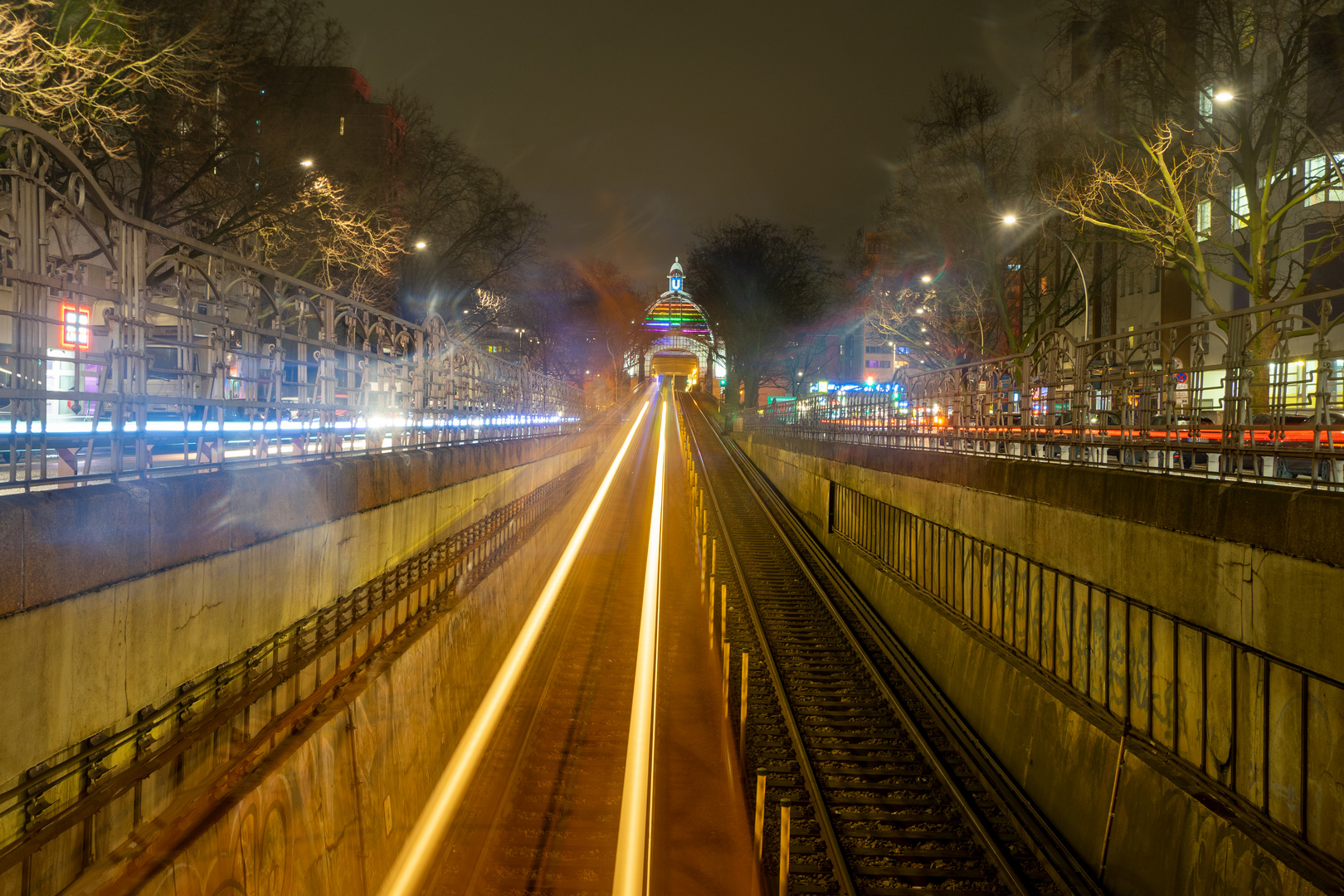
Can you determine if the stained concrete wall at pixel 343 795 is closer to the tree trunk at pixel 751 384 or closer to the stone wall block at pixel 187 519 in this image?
the stone wall block at pixel 187 519

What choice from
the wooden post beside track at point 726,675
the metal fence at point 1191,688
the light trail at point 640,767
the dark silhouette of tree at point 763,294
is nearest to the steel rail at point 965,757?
the metal fence at point 1191,688

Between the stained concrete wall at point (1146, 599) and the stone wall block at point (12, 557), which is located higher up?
the stone wall block at point (12, 557)

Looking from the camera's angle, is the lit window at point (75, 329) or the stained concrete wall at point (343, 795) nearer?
the stained concrete wall at point (343, 795)

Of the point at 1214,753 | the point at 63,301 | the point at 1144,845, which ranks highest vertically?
the point at 63,301

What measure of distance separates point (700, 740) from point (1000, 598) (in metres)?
4.04

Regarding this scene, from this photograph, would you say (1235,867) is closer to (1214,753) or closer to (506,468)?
(1214,753)

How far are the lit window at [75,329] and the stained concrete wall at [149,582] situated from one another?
0.86 meters

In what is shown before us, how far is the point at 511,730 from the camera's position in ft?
36.7

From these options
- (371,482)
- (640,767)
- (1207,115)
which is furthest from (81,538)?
(1207,115)

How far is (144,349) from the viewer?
17.6 feet

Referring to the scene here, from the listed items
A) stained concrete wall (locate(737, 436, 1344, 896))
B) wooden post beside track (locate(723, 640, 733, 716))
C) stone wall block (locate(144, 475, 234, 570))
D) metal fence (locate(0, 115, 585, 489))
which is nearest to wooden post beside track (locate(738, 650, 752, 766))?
wooden post beside track (locate(723, 640, 733, 716))

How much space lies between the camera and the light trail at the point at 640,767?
27.1ft

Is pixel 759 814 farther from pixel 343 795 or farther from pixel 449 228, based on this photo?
pixel 449 228

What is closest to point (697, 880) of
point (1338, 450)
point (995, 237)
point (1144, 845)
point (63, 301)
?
point (1144, 845)
